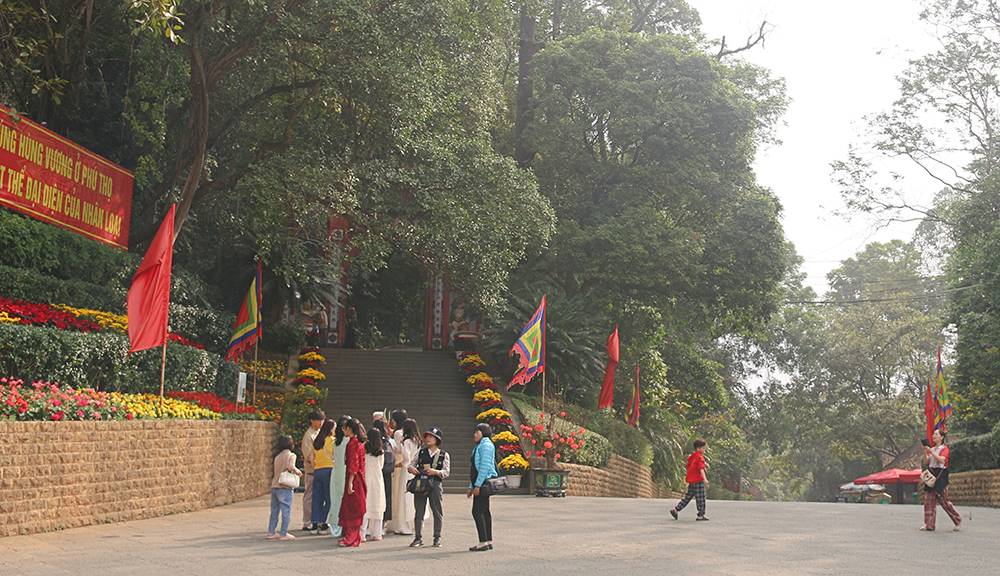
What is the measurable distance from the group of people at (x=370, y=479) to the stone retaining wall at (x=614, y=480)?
944 cm

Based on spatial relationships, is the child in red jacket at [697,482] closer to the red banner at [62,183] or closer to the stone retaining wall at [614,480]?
the stone retaining wall at [614,480]

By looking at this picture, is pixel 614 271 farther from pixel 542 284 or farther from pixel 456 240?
pixel 456 240

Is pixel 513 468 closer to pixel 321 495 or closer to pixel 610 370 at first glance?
pixel 610 370

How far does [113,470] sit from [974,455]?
21.6 m

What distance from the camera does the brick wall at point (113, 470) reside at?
9.70m

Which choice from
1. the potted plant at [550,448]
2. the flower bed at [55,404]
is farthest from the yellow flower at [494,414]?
the flower bed at [55,404]

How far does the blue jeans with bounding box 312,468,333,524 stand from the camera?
10.7 m

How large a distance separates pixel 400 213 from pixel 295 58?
4.25m

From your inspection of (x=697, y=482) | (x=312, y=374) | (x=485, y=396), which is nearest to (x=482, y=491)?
(x=697, y=482)

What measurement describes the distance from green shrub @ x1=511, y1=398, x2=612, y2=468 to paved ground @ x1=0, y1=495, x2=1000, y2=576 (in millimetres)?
7101

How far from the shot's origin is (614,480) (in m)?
23.9

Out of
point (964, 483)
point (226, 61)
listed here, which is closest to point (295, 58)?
point (226, 61)

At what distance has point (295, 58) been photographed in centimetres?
1714

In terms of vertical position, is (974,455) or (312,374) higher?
(312,374)
